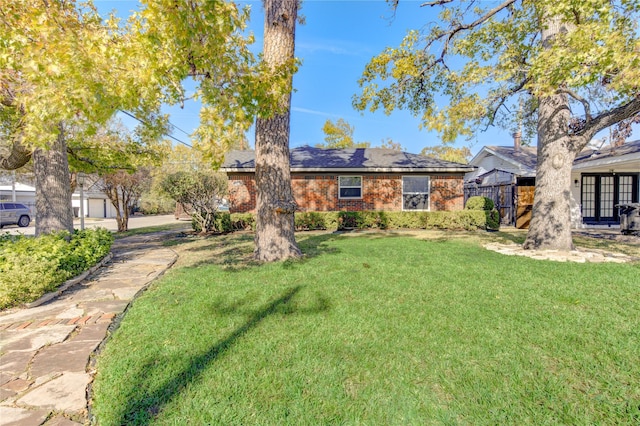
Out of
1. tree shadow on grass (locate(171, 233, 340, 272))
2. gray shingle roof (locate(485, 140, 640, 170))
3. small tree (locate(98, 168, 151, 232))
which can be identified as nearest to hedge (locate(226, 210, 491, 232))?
gray shingle roof (locate(485, 140, 640, 170))

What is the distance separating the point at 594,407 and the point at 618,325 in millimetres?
1733

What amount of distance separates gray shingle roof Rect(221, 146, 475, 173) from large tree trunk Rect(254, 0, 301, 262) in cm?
687

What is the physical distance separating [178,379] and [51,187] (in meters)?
6.33

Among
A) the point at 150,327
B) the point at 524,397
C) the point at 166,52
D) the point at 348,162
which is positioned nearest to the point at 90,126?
the point at 166,52

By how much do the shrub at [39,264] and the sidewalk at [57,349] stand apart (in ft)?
0.64

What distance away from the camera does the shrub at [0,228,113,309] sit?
3.63 metres

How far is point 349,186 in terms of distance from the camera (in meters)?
14.0

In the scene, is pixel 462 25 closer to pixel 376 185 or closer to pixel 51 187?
pixel 376 185

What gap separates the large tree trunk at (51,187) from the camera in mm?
6148

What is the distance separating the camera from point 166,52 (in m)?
3.57

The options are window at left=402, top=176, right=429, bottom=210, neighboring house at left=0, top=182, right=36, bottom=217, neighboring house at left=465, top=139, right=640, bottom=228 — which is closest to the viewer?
neighboring house at left=465, top=139, right=640, bottom=228

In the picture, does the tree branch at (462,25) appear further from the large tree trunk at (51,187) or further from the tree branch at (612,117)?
the large tree trunk at (51,187)

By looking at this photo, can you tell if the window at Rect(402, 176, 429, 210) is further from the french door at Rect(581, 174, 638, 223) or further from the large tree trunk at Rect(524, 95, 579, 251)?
the french door at Rect(581, 174, 638, 223)

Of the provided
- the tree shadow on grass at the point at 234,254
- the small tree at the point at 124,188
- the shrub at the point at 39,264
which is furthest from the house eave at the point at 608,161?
the small tree at the point at 124,188
